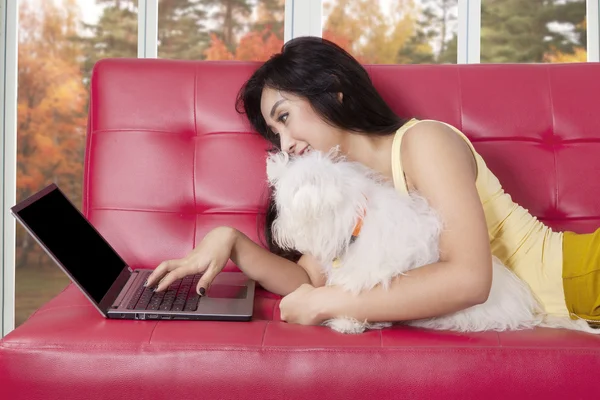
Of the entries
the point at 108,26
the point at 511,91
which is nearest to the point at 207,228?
the point at 511,91

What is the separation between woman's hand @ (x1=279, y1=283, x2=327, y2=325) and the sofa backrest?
0.46 meters

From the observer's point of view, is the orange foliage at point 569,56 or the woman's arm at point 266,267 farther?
the orange foliage at point 569,56

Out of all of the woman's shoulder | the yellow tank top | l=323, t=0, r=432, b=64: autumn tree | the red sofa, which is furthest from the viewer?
l=323, t=0, r=432, b=64: autumn tree

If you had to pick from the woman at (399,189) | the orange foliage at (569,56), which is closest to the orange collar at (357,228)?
the woman at (399,189)

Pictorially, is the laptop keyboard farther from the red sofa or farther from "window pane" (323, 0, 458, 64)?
"window pane" (323, 0, 458, 64)

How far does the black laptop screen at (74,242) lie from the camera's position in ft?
4.89

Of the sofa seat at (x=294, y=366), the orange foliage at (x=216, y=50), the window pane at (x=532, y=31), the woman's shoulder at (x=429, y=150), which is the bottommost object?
the sofa seat at (x=294, y=366)

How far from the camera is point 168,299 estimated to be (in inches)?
63.3

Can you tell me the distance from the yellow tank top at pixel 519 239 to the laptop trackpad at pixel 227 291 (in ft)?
1.48

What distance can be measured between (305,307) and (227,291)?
11.6 inches

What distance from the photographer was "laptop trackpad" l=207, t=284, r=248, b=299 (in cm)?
169

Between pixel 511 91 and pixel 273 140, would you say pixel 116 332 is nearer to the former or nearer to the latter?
pixel 273 140

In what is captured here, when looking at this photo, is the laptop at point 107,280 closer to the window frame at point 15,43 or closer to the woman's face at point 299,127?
the woman's face at point 299,127

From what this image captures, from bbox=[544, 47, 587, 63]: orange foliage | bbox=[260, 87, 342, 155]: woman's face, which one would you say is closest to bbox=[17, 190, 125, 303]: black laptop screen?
bbox=[260, 87, 342, 155]: woman's face
